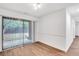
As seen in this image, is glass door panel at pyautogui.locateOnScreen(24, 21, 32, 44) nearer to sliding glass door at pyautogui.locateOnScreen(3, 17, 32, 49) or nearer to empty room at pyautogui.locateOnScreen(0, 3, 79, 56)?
empty room at pyautogui.locateOnScreen(0, 3, 79, 56)

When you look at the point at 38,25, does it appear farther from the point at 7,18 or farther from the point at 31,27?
the point at 7,18

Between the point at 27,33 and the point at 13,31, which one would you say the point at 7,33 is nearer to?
the point at 13,31

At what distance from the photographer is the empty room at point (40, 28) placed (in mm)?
3258

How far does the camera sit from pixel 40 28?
5.70 meters

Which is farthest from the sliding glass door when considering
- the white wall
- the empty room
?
the white wall

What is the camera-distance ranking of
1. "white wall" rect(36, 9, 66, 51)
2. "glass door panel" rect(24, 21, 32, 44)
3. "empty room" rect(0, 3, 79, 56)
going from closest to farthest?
"empty room" rect(0, 3, 79, 56) → "white wall" rect(36, 9, 66, 51) → "glass door panel" rect(24, 21, 32, 44)

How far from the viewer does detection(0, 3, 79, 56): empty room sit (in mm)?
3258

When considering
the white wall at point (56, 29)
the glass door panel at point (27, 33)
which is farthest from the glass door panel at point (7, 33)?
the white wall at point (56, 29)

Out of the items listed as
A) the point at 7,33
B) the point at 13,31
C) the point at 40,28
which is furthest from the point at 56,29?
the point at 7,33

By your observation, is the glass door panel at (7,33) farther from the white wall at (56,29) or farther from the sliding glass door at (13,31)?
the white wall at (56,29)

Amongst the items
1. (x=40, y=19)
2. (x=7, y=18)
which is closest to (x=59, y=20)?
(x=40, y=19)

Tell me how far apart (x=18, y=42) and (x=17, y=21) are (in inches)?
58.2

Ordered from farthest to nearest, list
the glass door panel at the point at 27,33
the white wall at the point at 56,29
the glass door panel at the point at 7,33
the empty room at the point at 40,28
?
the glass door panel at the point at 27,33, the glass door panel at the point at 7,33, the white wall at the point at 56,29, the empty room at the point at 40,28

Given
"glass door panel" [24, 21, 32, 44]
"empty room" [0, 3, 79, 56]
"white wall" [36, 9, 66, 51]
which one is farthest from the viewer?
"glass door panel" [24, 21, 32, 44]
